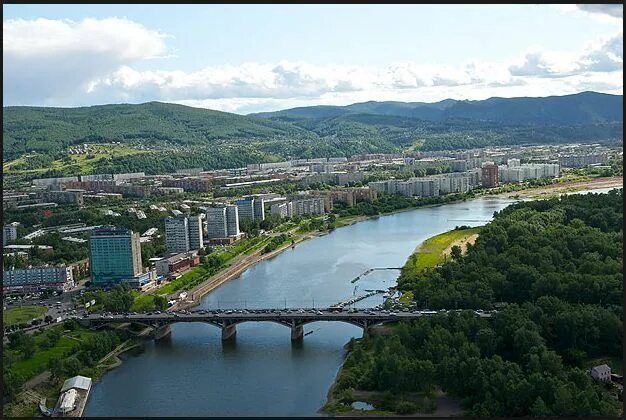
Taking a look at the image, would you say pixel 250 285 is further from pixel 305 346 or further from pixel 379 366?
pixel 379 366

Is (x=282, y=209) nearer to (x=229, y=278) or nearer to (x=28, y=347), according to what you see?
(x=229, y=278)

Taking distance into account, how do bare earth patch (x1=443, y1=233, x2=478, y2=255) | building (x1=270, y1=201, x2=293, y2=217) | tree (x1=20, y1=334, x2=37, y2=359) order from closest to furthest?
tree (x1=20, y1=334, x2=37, y2=359) < bare earth patch (x1=443, y1=233, x2=478, y2=255) < building (x1=270, y1=201, x2=293, y2=217)

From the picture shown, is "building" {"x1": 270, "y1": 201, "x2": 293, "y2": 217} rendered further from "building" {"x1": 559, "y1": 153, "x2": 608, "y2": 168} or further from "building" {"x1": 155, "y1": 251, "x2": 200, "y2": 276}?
"building" {"x1": 559, "y1": 153, "x2": 608, "y2": 168}

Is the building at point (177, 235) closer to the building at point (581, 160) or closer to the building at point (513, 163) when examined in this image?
the building at point (513, 163)

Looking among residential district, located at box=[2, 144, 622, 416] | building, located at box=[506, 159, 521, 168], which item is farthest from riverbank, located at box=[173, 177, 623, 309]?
building, located at box=[506, 159, 521, 168]

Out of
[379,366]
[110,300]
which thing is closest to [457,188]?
[110,300]
